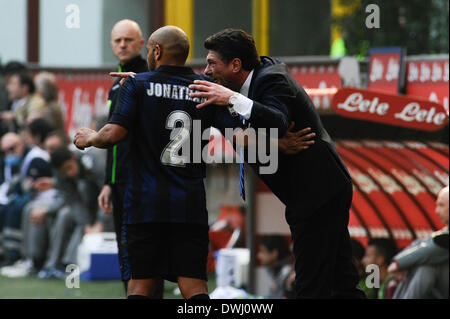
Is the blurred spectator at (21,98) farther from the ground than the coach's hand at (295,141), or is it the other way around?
the coach's hand at (295,141)

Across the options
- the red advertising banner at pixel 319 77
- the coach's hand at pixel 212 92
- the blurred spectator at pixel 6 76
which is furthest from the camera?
the blurred spectator at pixel 6 76

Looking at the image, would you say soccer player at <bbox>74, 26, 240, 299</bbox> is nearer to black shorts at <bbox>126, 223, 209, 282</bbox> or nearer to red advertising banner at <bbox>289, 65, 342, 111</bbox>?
black shorts at <bbox>126, 223, 209, 282</bbox>

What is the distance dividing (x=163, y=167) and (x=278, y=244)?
4057 mm

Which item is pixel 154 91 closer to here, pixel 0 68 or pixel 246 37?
pixel 246 37

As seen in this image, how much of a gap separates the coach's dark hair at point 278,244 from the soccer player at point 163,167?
12.3 feet

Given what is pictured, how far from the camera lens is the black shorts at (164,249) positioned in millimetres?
5656

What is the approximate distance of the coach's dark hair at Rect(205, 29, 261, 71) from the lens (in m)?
5.50

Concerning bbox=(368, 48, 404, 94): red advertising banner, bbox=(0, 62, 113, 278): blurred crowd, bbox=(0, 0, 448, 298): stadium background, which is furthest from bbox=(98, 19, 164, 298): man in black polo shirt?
bbox=(0, 62, 113, 278): blurred crowd

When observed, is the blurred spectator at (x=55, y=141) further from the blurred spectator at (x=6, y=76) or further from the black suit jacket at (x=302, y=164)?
the black suit jacket at (x=302, y=164)

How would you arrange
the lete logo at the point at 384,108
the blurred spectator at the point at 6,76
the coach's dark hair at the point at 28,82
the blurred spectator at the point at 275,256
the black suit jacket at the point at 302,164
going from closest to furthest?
the black suit jacket at the point at 302,164 → the lete logo at the point at 384,108 → the blurred spectator at the point at 275,256 → the coach's dark hair at the point at 28,82 → the blurred spectator at the point at 6,76

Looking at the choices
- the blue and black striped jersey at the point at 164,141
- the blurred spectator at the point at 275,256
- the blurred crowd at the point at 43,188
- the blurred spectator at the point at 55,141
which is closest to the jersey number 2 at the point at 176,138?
the blue and black striped jersey at the point at 164,141

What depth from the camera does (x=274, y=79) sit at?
5.41 m

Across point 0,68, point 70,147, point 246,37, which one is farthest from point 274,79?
point 0,68

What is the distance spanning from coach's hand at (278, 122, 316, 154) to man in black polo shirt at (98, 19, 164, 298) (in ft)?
6.18
